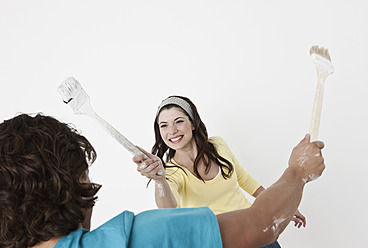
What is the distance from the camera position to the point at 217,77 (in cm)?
198

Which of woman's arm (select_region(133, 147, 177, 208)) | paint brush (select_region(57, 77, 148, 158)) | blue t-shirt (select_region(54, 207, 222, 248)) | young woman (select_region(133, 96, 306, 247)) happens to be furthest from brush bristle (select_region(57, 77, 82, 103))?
blue t-shirt (select_region(54, 207, 222, 248))

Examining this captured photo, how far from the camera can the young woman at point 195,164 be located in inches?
53.5

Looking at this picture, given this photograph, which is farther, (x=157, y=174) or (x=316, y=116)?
(x=157, y=174)

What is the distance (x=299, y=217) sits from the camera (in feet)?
4.92

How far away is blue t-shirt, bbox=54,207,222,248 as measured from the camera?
58 cm

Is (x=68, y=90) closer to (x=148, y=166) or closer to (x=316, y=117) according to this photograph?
(x=148, y=166)

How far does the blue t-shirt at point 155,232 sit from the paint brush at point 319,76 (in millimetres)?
447

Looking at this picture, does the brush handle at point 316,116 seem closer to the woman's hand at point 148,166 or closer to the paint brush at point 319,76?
the paint brush at point 319,76

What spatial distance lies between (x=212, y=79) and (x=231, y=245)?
144 centimetres

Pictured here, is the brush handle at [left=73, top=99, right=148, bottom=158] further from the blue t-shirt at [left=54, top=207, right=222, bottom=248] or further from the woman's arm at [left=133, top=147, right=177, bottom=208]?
the blue t-shirt at [left=54, top=207, right=222, bottom=248]

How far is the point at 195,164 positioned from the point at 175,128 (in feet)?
0.51

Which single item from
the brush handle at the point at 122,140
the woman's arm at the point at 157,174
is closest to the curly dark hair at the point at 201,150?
the woman's arm at the point at 157,174

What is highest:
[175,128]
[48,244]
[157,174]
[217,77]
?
[217,77]

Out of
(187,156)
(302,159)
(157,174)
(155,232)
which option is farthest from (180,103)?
(155,232)
